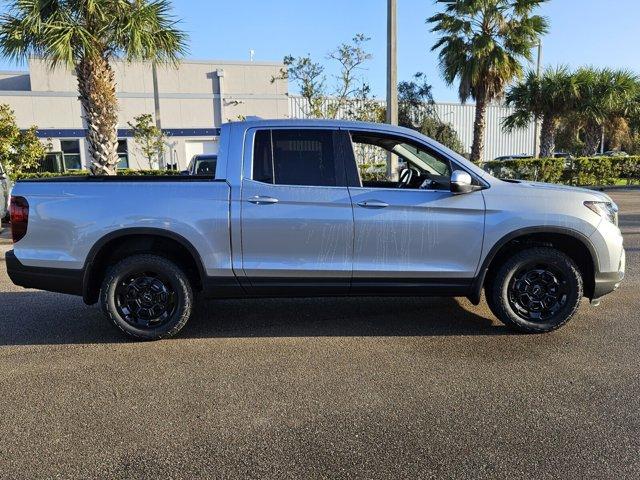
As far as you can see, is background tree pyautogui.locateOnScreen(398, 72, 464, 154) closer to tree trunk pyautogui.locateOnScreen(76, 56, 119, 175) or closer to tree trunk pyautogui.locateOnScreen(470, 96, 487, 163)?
tree trunk pyautogui.locateOnScreen(470, 96, 487, 163)

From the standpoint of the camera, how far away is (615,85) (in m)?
24.3

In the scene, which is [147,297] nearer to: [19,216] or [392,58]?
[19,216]

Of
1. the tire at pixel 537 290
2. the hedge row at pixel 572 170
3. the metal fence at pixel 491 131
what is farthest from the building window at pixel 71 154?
the tire at pixel 537 290

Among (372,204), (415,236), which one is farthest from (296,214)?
(415,236)

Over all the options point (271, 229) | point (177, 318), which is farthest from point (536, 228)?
point (177, 318)

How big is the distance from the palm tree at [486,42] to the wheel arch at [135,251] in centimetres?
1889

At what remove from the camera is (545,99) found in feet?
80.3

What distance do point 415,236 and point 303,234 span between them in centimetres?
99

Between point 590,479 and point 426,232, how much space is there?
2.35 meters

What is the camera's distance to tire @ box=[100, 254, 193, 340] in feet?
15.1

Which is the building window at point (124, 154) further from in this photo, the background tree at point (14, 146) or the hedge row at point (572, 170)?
the hedge row at point (572, 170)

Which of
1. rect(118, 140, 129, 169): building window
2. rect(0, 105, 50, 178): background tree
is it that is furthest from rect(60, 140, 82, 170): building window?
rect(0, 105, 50, 178): background tree

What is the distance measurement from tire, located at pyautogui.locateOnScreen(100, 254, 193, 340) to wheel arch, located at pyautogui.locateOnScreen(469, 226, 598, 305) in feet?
8.73

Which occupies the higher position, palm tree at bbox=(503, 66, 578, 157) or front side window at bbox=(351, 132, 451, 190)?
palm tree at bbox=(503, 66, 578, 157)
